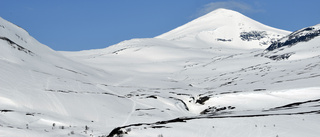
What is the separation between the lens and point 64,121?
3444 cm

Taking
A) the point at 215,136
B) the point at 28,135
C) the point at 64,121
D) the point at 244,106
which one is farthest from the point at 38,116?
the point at 244,106

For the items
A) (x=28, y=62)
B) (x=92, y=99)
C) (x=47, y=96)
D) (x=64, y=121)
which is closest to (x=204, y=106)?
(x=92, y=99)

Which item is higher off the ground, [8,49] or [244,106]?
[8,49]

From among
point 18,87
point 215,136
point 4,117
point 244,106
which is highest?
point 18,87

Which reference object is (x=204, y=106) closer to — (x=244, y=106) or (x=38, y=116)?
(x=244, y=106)

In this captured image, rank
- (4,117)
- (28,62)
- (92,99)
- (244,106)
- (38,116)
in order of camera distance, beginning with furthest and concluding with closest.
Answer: (28,62) < (244,106) < (92,99) < (38,116) < (4,117)

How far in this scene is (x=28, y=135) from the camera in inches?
902

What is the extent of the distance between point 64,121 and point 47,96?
11.7 m

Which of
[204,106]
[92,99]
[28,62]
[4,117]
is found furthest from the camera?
[28,62]

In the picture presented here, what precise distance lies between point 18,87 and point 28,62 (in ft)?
152

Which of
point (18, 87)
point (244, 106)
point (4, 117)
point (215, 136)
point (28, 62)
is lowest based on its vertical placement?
point (215, 136)

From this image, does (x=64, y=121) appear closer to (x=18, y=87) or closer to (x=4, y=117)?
(x=4, y=117)

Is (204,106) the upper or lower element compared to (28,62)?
lower

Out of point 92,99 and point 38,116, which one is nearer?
point 38,116
